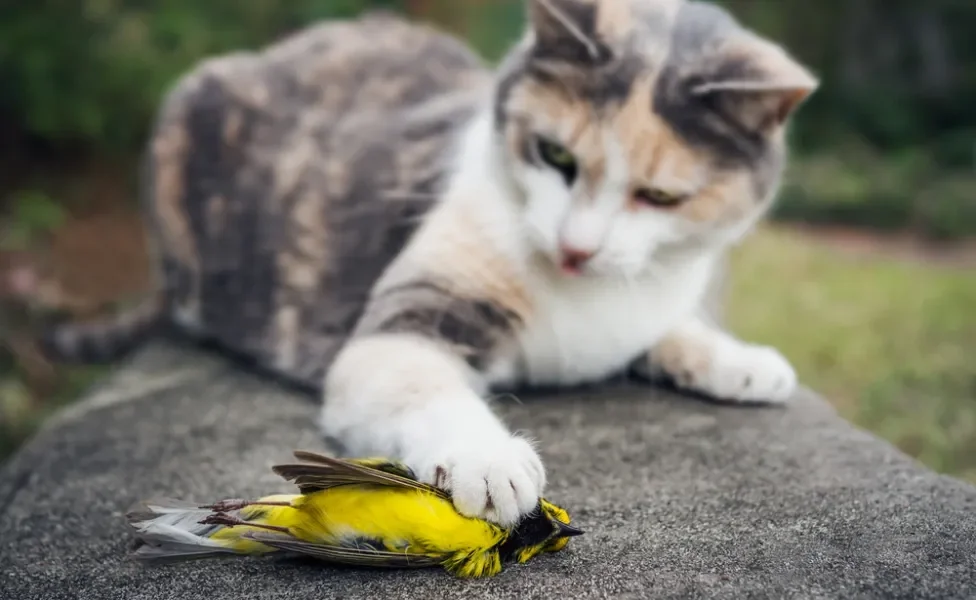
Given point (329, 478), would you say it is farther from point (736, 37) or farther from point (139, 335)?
point (139, 335)

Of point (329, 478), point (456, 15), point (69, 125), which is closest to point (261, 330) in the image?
point (329, 478)

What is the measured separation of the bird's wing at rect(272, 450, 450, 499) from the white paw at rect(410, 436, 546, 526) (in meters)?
0.04

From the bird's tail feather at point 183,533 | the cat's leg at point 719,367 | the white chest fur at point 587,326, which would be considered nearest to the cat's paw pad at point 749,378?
the cat's leg at point 719,367

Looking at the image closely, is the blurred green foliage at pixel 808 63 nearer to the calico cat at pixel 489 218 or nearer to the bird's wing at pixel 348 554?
the calico cat at pixel 489 218

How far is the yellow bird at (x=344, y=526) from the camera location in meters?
0.87

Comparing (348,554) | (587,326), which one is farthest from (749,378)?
(348,554)

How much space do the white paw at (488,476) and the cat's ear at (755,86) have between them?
0.64 meters

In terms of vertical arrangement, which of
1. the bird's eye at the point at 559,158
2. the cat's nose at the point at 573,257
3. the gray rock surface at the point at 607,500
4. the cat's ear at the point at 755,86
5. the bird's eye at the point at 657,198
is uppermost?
the cat's ear at the point at 755,86

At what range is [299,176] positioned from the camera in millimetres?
1842

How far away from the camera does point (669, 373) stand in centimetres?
156

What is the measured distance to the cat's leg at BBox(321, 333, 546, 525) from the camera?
92 cm

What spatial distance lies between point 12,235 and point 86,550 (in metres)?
1.76

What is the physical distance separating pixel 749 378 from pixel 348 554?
34.4 inches

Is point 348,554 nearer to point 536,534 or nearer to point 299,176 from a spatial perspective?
point 536,534
